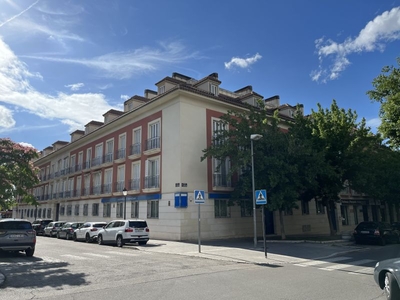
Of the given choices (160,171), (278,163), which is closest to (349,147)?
(278,163)

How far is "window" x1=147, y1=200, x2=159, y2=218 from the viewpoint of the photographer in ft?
77.6

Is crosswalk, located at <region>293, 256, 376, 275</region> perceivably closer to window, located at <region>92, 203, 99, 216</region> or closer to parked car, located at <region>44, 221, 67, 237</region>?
parked car, located at <region>44, 221, 67, 237</region>

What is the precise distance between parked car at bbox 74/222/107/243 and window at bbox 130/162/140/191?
4.32 meters

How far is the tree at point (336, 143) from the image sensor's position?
22.8 meters

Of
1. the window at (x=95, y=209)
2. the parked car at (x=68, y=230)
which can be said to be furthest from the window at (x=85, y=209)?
the parked car at (x=68, y=230)

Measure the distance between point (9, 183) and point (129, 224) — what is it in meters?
6.94

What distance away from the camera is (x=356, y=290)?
289 inches

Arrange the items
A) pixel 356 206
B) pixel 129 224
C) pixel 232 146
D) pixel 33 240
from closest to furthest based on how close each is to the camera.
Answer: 1. pixel 33 240
2. pixel 129 224
3. pixel 232 146
4. pixel 356 206

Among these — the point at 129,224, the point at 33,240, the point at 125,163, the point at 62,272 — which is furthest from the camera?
the point at 125,163

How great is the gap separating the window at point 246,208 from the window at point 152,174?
629cm

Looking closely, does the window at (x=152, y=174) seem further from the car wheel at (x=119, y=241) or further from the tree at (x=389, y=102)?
the tree at (x=389, y=102)

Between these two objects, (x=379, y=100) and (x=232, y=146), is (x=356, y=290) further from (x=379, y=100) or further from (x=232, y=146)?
(x=379, y=100)

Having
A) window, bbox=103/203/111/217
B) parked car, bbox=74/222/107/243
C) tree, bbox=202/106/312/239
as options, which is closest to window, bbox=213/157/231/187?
tree, bbox=202/106/312/239

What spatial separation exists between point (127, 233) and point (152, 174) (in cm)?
707
